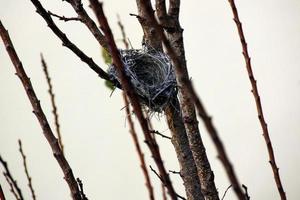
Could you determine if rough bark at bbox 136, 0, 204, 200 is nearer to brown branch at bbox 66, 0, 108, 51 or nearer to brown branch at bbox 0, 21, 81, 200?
brown branch at bbox 66, 0, 108, 51

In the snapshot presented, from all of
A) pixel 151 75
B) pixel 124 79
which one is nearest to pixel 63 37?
pixel 124 79

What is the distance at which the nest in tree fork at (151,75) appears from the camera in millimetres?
1638

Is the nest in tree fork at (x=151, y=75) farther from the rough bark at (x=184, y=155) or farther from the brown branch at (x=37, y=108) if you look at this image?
the brown branch at (x=37, y=108)

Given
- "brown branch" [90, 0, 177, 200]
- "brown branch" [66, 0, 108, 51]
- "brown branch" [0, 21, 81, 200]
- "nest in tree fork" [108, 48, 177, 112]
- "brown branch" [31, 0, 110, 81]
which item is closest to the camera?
"brown branch" [90, 0, 177, 200]

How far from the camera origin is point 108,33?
40 centimetres

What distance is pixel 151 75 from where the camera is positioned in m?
2.00

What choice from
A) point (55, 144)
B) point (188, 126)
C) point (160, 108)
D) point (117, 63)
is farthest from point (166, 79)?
point (117, 63)

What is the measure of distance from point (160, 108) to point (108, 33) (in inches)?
47.5

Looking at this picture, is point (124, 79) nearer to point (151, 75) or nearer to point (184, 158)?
point (184, 158)

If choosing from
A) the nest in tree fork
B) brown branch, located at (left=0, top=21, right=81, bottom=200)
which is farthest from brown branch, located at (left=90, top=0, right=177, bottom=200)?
the nest in tree fork

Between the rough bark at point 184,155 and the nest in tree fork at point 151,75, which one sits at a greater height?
the nest in tree fork at point 151,75

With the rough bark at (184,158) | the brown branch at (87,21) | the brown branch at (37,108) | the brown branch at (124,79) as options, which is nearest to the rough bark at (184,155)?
the rough bark at (184,158)

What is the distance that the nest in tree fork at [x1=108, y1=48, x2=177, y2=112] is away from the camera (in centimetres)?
164

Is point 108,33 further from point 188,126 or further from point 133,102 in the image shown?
point 188,126
